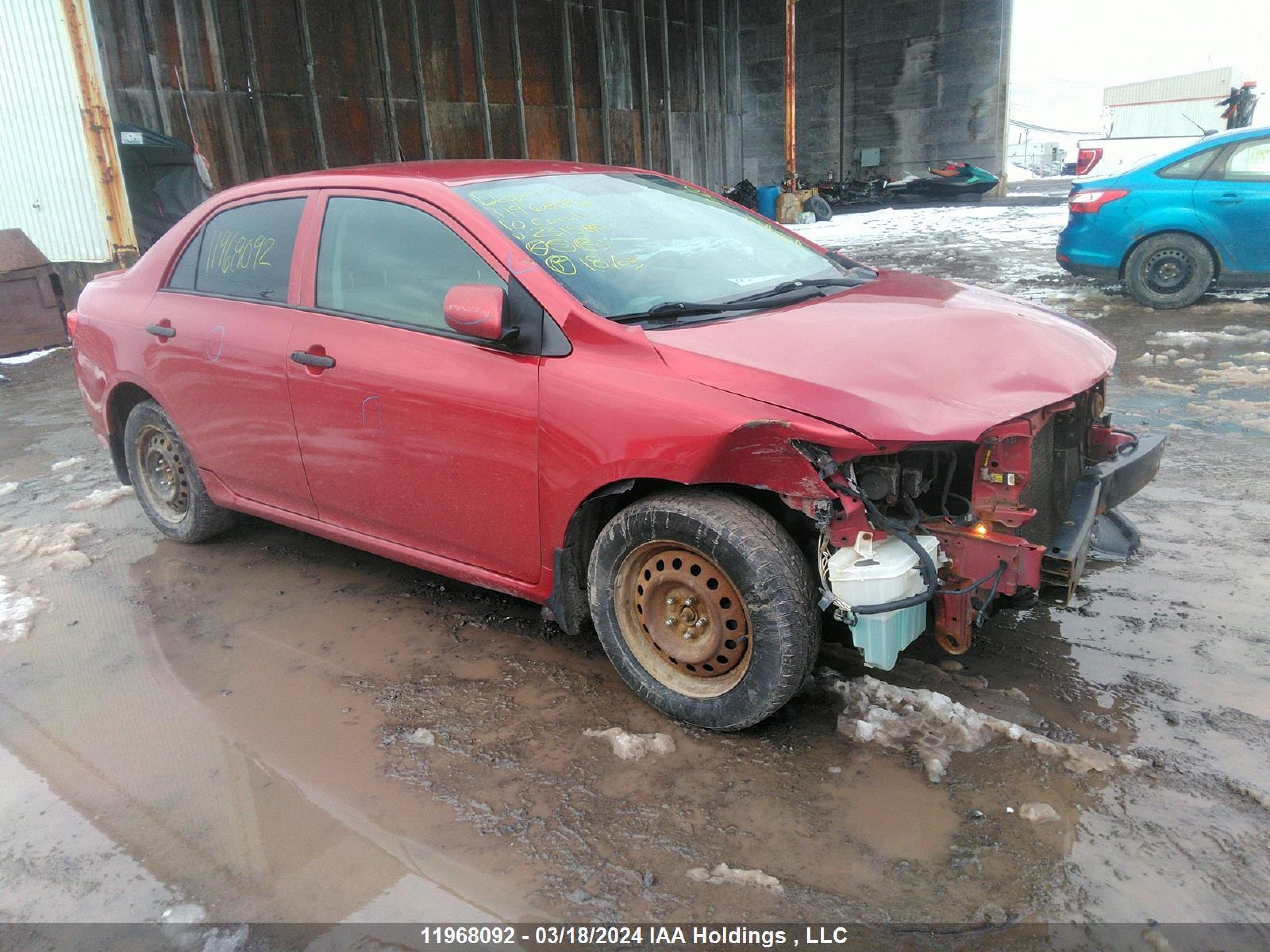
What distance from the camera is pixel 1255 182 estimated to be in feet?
26.1

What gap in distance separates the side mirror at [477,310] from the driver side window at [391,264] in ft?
0.44

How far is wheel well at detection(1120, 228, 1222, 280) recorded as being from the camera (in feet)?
27.3

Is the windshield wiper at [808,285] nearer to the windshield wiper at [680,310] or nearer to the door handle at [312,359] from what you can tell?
the windshield wiper at [680,310]

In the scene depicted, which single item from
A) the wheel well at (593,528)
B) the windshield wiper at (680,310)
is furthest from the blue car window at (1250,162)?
the wheel well at (593,528)

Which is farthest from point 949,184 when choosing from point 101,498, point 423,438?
point 423,438

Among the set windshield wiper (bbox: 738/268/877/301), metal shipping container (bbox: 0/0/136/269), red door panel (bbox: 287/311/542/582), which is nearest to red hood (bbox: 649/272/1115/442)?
windshield wiper (bbox: 738/268/877/301)

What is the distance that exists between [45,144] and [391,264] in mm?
9644

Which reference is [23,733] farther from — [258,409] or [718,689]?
[718,689]

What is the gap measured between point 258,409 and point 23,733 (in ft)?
4.67

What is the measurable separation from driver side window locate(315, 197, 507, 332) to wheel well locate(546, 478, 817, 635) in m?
0.77

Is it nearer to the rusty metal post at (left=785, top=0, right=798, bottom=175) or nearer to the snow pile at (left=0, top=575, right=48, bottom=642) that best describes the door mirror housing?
the snow pile at (left=0, top=575, right=48, bottom=642)

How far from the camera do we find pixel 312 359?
354 cm

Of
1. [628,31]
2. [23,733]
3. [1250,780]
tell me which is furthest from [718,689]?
[628,31]

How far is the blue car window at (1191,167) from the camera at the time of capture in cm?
816
